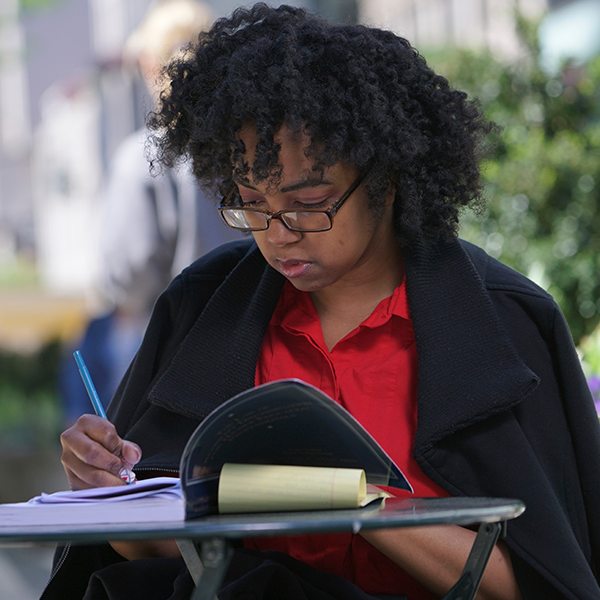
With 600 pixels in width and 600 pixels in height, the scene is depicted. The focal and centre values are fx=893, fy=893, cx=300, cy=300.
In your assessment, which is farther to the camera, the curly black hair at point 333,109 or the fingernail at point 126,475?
the curly black hair at point 333,109

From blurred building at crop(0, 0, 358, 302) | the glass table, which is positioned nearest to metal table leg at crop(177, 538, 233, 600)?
the glass table

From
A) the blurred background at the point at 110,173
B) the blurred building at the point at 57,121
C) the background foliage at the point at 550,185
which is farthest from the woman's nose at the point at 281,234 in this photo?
the blurred building at the point at 57,121

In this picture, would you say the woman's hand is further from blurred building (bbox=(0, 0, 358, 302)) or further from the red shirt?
blurred building (bbox=(0, 0, 358, 302))

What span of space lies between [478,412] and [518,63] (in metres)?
3.80

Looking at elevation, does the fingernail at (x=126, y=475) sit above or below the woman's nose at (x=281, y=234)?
below

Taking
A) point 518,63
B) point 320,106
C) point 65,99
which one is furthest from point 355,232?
point 65,99

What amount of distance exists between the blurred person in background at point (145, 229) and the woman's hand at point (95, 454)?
218 centimetres

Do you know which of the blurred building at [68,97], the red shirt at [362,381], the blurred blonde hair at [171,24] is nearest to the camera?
the red shirt at [362,381]

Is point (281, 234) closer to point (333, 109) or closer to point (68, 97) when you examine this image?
point (333, 109)

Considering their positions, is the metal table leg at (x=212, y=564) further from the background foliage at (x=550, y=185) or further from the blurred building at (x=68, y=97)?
the blurred building at (x=68, y=97)

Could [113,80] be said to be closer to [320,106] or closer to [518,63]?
[518,63]

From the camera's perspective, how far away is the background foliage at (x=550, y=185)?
13.5 feet

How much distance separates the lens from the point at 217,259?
1.88m

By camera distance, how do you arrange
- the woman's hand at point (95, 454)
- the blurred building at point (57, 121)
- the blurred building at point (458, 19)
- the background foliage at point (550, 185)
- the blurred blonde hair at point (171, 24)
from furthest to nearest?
the blurred building at point (57, 121)
the blurred building at point (458, 19)
the background foliage at point (550, 185)
the blurred blonde hair at point (171, 24)
the woman's hand at point (95, 454)
